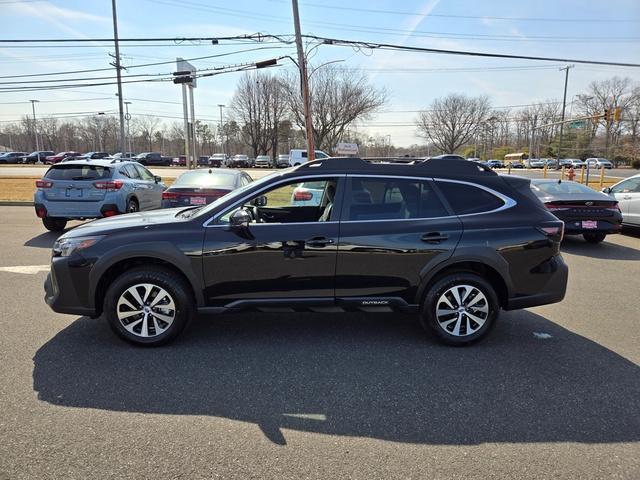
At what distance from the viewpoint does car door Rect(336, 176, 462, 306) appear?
4027 millimetres

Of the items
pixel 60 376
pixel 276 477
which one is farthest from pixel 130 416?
pixel 276 477

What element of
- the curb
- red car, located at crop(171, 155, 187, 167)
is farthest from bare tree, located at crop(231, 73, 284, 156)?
the curb

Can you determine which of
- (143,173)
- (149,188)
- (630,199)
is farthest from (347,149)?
(630,199)

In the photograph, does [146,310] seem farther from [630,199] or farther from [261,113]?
[261,113]

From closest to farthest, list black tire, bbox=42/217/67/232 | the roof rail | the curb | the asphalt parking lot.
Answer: the asphalt parking lot, the roof rail, black tire, bbox=42/217/67/232, the curb

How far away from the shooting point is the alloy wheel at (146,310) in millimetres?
3969

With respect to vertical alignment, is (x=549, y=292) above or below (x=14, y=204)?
above

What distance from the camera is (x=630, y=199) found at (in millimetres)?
10766

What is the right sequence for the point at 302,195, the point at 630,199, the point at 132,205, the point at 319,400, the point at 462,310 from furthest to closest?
1. the point at 630,199
2. the point at 132,205
3. the point at 302,195
4. the point at 462,310
5. the point at 319,400

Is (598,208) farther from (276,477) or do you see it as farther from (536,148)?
(536,148)

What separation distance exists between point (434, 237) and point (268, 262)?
152 cm

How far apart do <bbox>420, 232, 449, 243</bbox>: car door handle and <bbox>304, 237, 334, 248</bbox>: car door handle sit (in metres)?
0.85

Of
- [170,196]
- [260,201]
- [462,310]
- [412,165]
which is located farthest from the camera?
[170,196]

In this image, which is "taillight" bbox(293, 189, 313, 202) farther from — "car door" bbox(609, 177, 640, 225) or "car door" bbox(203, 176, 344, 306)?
"car door" bbox(609, 177, 640, 225)
